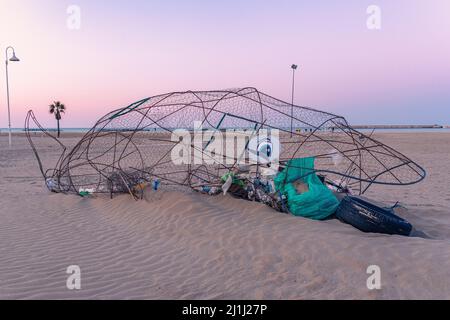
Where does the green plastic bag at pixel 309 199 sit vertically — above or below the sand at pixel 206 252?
above

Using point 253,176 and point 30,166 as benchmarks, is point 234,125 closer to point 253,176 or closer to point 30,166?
point 253,176

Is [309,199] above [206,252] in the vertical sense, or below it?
above

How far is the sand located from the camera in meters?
3.01

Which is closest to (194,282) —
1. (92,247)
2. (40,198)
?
(92,247)

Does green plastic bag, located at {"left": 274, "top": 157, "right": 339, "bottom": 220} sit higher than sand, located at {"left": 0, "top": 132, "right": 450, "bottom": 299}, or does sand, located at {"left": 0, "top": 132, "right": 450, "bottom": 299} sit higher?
green plastic bag, located at {"left": 274, "top": 157, "right": 339, "bottom": 220}

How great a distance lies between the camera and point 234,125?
645 centimetres

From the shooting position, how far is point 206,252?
12.6ft

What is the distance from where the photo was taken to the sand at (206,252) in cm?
301

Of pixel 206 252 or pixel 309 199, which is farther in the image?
pixel 309 199

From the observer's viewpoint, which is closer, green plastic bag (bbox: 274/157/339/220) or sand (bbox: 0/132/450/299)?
sand (bbox: 0/132/450/299)

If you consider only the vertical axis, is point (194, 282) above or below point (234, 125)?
below

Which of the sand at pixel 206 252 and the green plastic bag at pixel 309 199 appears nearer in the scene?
the sand at pixel 206 252
